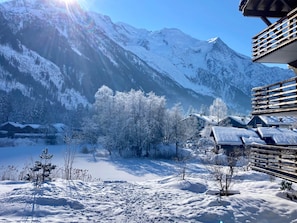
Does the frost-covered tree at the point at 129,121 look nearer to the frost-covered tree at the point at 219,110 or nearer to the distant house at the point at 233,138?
the distant house at the point at 233,138

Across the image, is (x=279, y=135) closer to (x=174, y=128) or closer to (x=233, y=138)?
(x=233, y=138)

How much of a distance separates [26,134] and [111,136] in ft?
134

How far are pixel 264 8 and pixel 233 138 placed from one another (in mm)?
36877

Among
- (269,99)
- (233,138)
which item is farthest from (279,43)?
(233,138)

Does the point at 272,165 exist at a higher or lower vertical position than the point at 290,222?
higher

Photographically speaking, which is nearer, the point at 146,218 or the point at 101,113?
the point at 146,218

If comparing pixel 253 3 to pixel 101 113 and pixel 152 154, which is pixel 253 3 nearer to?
pixel 152 154

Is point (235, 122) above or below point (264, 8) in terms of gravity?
above

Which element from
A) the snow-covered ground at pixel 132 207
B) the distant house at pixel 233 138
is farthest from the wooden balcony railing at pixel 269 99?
the distant house at pixel 233 138

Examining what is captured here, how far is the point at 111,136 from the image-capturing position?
51.4 metres

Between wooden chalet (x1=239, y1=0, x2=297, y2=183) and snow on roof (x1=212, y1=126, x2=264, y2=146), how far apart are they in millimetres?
34655

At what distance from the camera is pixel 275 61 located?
1233 cm

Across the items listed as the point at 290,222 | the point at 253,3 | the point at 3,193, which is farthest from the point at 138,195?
the point at 253,3

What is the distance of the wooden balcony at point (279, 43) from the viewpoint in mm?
9898
